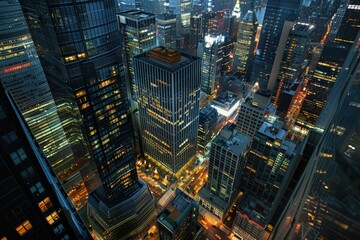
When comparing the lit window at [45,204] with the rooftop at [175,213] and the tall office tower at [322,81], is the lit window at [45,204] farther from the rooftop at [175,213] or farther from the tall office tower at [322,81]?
the tall office tower at [322,81]

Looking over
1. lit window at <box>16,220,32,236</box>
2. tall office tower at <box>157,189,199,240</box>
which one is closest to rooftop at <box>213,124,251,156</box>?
tall office tower at <box>157,189,199,240</box>

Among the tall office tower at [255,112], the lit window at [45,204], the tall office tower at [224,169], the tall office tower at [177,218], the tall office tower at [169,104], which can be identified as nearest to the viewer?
the lit window at [45,204]

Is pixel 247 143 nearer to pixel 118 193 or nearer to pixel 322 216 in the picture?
pixel 118 193

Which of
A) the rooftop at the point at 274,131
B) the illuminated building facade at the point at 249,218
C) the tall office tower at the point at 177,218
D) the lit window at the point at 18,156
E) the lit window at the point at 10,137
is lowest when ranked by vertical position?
the illuminated building facade at the point at 249,218

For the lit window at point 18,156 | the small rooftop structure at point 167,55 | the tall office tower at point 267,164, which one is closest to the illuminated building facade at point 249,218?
the tall office tower at point 267,164

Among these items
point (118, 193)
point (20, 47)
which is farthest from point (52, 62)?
point (118, 193)

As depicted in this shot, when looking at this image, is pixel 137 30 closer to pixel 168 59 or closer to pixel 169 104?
pixel 168 59
